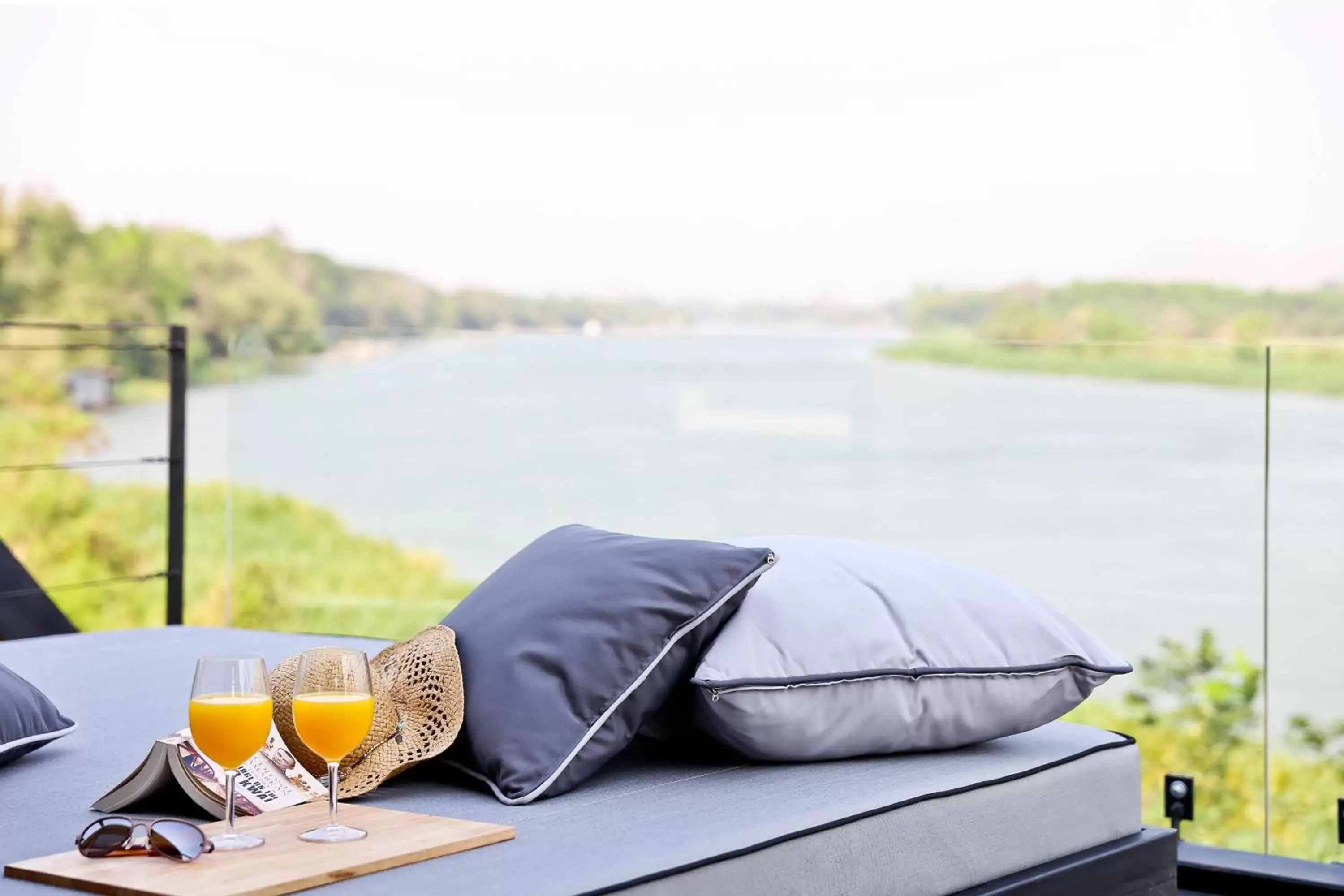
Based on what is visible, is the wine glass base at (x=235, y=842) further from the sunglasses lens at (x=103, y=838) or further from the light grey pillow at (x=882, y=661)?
the light grey pillow at (x=882, y=661)

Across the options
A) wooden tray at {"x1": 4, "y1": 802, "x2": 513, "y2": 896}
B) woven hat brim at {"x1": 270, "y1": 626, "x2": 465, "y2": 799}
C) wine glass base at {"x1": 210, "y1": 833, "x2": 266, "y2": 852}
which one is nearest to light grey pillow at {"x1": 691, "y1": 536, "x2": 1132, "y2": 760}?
woven hat brim at {"x1": 270, "y1": 626, "x2": 465, "y2": 799}

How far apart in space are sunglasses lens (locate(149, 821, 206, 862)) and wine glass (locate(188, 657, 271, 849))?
6cm

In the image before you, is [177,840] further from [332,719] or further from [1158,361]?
[1158,361]

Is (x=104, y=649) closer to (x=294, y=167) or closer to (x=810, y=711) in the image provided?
(x=810, y=711)

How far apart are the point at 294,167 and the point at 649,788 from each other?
10121 millimetres

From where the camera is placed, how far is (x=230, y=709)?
48.9 inches

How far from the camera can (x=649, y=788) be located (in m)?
1.66

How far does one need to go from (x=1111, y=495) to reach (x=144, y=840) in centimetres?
356

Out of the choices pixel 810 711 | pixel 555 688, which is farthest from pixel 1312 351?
pixel 555 688

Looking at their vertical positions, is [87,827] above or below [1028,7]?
below

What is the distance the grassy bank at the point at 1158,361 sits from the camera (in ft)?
10.8

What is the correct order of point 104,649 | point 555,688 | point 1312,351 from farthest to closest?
point 1312,351
point 104,649
point 555,688

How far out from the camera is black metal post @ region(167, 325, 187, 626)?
11.7ft

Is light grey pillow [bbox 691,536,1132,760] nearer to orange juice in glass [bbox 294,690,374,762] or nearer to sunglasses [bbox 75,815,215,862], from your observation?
orange juice in glass [bbox 294,690,374,762]
